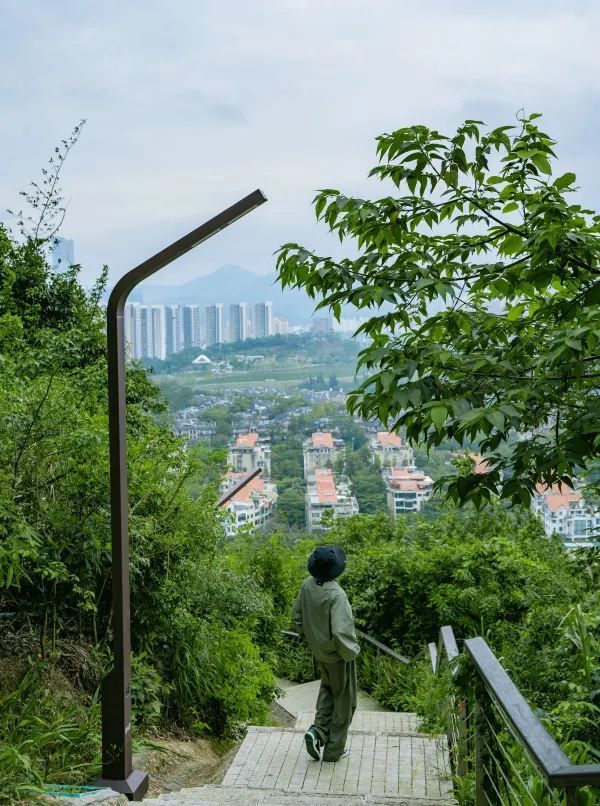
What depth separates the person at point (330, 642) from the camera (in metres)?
6.25

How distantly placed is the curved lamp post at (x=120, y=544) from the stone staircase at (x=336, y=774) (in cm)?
35

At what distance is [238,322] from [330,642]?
28.9m

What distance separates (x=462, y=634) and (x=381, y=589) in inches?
50.5

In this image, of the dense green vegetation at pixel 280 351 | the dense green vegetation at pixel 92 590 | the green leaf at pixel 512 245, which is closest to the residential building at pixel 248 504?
the dense green vegetation at pixel 92 590

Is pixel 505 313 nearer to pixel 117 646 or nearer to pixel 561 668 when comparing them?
pixel 561 668

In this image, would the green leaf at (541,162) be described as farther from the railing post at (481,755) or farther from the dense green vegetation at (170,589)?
the railing post at (481,755)

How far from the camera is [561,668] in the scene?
4.63 m

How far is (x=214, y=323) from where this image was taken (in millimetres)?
36094

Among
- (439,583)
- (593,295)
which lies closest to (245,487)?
(439,583)

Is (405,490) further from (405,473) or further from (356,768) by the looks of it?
(356,768)

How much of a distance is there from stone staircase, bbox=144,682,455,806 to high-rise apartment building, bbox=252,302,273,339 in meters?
26.7

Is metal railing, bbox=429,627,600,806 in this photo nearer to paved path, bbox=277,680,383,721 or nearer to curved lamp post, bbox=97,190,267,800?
curved lamp post, bbox=97,190,267,800

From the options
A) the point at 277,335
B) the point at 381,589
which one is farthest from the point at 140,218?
the point at 381,589

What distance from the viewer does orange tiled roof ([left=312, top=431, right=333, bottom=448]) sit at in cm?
2211
